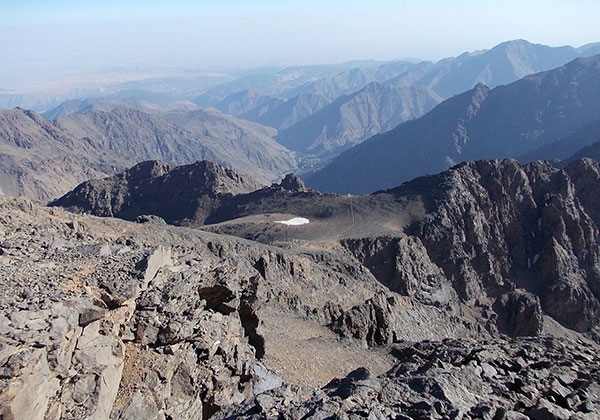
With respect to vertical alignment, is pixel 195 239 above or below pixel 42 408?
below

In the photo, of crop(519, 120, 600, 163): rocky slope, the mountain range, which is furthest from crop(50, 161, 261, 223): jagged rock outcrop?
crop(519, 120, 600, 163): rocky slope

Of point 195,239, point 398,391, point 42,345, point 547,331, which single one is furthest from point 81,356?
point 547,331

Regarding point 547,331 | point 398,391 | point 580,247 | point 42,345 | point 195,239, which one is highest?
point 42,345

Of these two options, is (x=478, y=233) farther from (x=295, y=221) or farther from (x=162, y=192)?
(x=162, y=192)

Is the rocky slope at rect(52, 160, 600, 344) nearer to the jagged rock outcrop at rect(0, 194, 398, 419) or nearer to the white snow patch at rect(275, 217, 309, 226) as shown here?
the white snow patch at rect(275, 217, 309, 226)

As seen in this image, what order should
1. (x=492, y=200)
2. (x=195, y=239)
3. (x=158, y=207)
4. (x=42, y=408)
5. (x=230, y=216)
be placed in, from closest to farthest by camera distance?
(x=42, y=408)
(x=195, y=239)
(x=492, y=200)
(x=230, y=216)
(x=158, y=207)

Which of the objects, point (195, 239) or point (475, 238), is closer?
point (195, 239)

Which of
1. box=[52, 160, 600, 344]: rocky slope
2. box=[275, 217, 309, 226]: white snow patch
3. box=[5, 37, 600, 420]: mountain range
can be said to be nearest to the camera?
box=[5, 37, 600, 420]: mountain range

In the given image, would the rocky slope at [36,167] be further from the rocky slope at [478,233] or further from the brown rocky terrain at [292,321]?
the brown rocky terrain at [292,321]

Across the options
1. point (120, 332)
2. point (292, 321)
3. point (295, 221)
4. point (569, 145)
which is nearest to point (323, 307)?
point (292, 321)

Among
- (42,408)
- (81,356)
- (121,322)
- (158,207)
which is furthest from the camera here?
(158,207)

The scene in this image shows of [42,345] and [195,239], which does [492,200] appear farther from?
[42,345]
